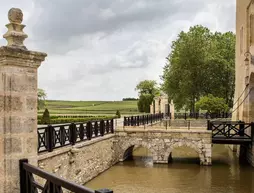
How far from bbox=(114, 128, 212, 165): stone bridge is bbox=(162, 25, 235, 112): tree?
20.4 meters

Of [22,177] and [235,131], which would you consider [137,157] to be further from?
[22,177]

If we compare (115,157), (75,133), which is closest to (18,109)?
(75,133)

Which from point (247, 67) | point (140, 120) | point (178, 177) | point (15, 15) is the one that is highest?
point (247, 67)

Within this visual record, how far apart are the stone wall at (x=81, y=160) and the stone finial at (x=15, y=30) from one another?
5424 mm

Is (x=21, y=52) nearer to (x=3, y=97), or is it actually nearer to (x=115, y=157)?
(x=3, y=97)

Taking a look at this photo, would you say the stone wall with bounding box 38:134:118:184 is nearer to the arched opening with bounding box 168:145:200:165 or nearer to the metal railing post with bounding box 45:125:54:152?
the metal railing post with bounding box 45:125:54:152

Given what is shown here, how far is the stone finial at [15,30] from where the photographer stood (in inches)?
198

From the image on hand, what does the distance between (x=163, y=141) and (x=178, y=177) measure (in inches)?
139

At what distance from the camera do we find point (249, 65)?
18719 mm

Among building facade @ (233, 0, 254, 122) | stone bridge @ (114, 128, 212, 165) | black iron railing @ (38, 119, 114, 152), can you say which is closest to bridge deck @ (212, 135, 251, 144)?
stone bridge @ (114, 128, 212, 165)

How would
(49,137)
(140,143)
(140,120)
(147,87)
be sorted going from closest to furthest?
(49,137), (140,143), (140,120), (147,87)

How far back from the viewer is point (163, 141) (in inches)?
739

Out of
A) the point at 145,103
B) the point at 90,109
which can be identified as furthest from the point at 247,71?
the point at 90,109

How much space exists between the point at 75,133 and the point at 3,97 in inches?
328
